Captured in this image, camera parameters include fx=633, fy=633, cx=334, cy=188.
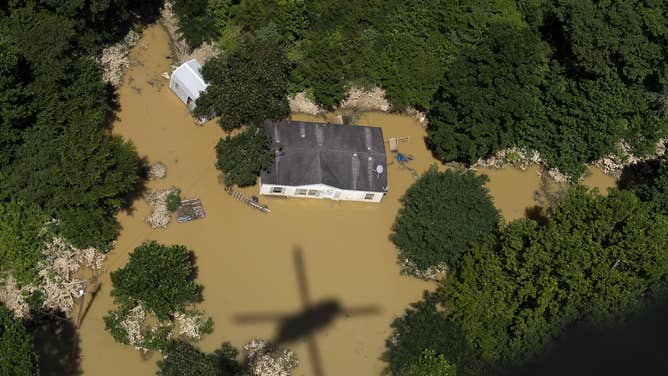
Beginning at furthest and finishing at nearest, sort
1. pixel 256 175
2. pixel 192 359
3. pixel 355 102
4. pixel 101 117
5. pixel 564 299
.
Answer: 1. pixel 355 102
2. pixel 256 175
3. pixel 101 117
4. pixel 564 299
5. pixel 192 359

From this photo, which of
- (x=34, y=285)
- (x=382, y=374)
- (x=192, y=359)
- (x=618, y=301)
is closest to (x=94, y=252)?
(x=34, y=285)

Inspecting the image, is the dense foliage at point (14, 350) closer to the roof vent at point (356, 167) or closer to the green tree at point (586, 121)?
the roof vent at point (356, 167)

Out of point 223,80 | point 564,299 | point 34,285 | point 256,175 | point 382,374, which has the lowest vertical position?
point 382,374

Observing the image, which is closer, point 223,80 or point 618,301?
point 618,301

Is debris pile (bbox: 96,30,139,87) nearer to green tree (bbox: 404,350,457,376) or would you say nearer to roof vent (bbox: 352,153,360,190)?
roof vent (bbox: 352,153,360,190)

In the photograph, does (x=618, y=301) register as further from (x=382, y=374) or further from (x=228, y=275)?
(x=228, y=275)

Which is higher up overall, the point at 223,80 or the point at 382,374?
the point at 223,80

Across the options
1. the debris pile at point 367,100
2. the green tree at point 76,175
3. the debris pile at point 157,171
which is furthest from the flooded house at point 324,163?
the green tree at point 76,175
